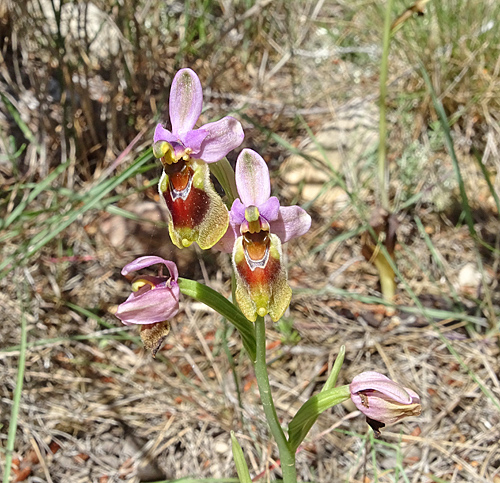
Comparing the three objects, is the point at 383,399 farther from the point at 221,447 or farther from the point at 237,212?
the point at 221,447

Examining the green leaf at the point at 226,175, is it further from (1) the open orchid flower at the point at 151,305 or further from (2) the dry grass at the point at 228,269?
(2) the dry grass at the point at 228,269

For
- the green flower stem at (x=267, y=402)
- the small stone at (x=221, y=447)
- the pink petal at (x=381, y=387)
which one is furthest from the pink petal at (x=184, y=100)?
the small stone at (x=221, y=447)

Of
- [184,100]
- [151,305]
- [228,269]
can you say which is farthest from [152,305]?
[228,269]

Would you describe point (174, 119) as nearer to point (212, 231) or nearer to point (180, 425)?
point (212, 231)

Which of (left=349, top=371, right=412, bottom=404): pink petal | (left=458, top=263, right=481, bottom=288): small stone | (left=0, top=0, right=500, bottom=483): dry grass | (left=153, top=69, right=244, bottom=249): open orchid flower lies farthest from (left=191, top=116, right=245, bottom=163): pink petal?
(left=458, top=263, right=481, bottom=288): small stone

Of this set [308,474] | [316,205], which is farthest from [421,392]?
[316,205]
